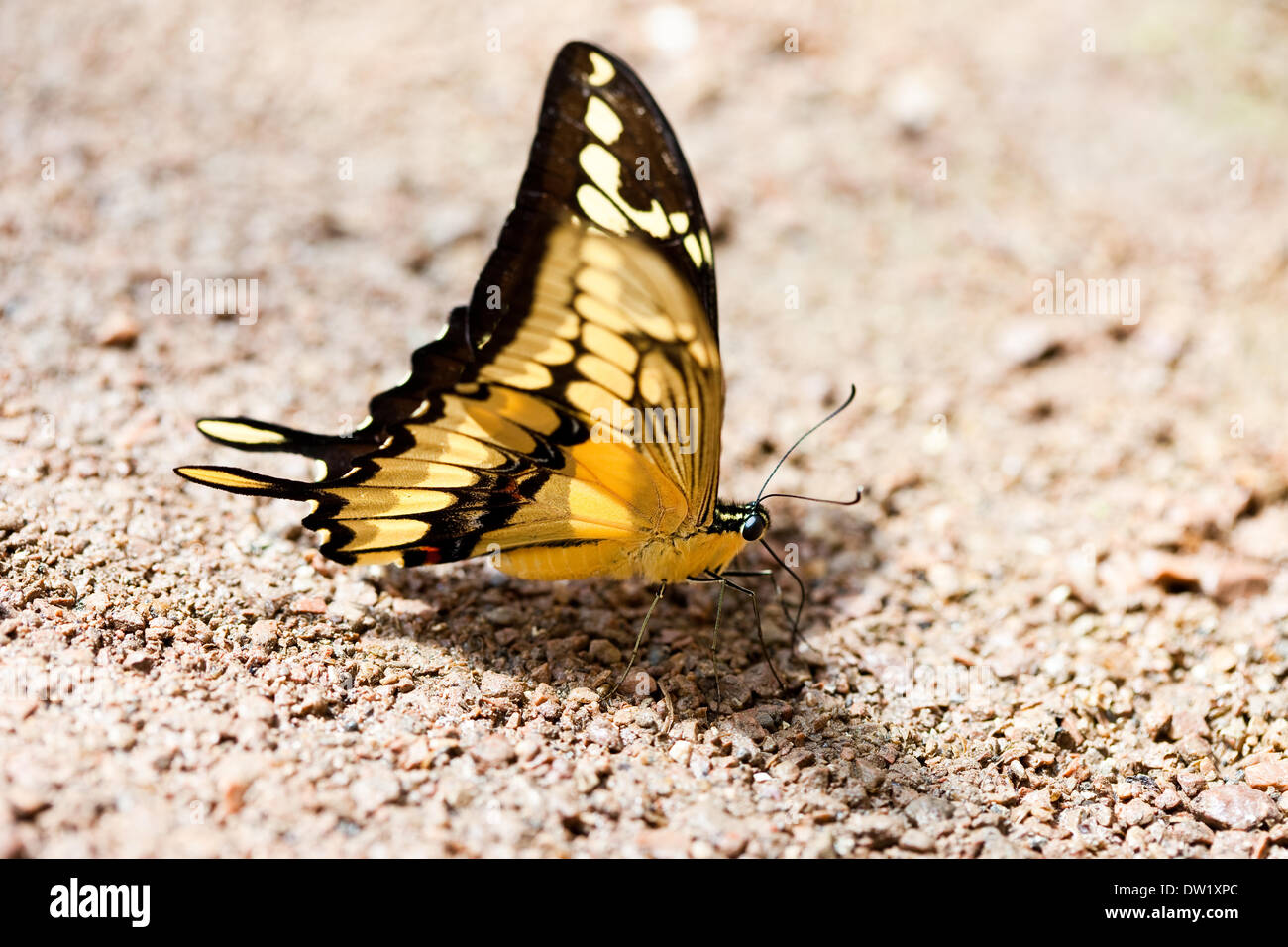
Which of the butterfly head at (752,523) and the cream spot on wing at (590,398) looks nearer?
the cream spot on wing at (590,398)

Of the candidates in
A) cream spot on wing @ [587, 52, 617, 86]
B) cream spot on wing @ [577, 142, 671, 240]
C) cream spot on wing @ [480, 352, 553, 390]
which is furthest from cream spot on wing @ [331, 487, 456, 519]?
cream spot on wing @ [587, 52, 617, 86]

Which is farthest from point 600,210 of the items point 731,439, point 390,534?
point 731,439

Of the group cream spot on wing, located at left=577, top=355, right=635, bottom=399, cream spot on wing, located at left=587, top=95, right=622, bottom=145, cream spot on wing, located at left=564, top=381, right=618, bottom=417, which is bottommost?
cream spot on wing, located at left=564, top=381, right=618, bottom=417

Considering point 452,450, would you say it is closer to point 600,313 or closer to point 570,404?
point 570,404

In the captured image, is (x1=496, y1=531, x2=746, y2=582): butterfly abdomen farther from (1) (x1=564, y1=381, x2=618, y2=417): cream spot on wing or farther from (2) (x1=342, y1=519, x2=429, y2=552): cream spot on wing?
(1) (x1=564, y1=381, x2=618, y2=417): cream spot on wing

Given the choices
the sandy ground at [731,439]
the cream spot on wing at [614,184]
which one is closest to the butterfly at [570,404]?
the cream spot on wing at [614,184]

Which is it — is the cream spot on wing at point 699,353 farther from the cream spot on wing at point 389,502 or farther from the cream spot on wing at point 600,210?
the cream spot on wing at point 389,502

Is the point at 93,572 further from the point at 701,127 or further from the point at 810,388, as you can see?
the point at 701,127

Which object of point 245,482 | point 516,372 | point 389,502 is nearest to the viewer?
point 516,372
